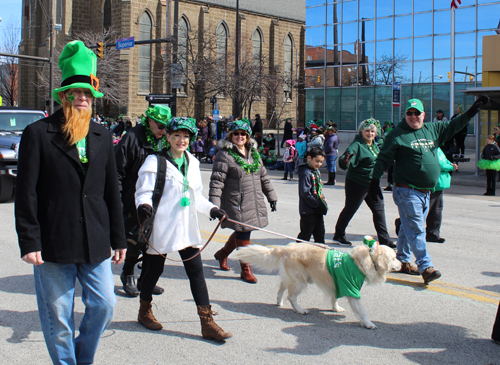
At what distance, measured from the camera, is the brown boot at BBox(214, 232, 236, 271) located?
6.42 m

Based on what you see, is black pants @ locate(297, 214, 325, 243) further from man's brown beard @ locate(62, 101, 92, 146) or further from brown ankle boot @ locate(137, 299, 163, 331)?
man's brown beard @ locate(62, 101, 92, 146)

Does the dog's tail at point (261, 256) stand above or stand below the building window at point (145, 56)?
below

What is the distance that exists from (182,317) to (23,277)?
237 cm

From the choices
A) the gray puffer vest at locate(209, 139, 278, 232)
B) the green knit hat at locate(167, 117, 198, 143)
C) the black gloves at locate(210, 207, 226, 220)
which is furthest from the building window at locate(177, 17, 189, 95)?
the black gloves at locate(210, 207, 226, 220)

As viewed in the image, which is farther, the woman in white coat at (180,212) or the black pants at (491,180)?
the black pants at (491,180)

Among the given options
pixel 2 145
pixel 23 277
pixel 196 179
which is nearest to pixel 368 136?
pixel 196 179

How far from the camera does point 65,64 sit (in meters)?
3.16

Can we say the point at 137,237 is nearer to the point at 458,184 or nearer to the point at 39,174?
the point at 39,174

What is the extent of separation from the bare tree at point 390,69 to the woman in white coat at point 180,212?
2845 cm

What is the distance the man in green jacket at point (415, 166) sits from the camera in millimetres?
5758

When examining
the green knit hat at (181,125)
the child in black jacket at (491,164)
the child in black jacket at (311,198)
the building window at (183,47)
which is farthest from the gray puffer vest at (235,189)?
the building window at (183,47)

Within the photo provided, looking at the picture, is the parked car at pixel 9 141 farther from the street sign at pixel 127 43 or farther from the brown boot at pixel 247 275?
the street sign at pixel 127 43

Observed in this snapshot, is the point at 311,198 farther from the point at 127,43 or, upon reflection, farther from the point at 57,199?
the point at 127,43

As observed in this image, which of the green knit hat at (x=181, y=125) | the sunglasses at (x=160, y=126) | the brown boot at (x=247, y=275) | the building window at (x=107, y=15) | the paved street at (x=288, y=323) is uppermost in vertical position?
the building window at (x=107, y=15)
